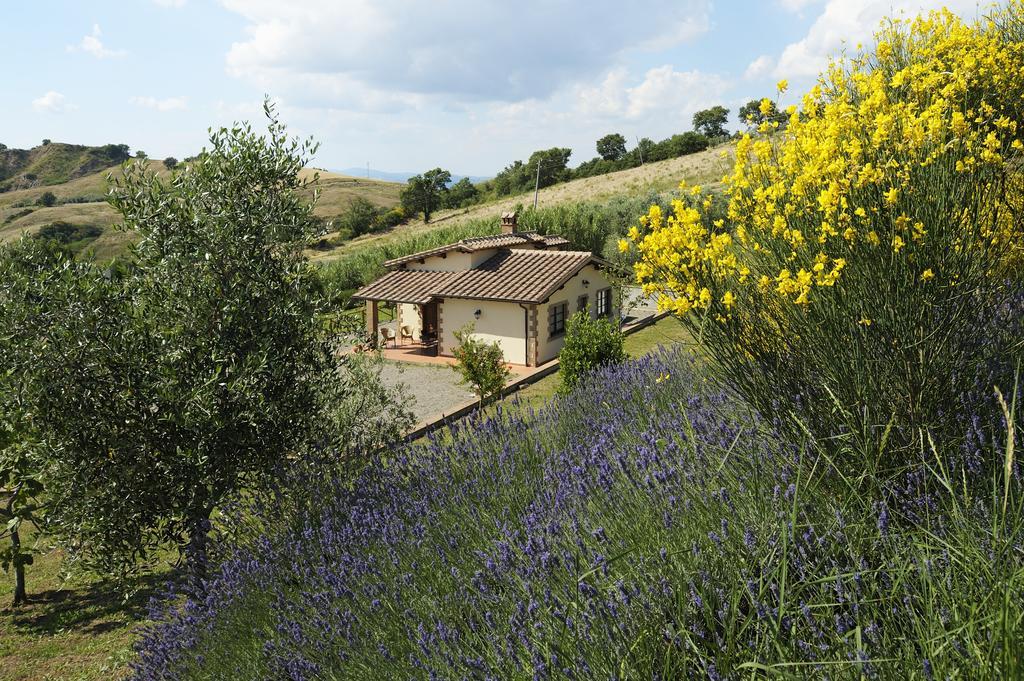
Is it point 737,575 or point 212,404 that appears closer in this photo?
point 737,575

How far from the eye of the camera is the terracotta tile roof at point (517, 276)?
75.2ft

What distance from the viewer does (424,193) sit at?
75000mm

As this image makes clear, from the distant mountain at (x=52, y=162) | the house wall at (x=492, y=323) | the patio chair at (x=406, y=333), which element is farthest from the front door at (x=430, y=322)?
the distant mountain at (x=52, y=162)

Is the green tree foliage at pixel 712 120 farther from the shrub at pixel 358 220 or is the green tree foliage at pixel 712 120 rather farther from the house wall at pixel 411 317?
the house wall at pixel 411 317

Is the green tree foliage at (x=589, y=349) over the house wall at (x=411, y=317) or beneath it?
over

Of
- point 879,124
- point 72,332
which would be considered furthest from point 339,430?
point 879,124

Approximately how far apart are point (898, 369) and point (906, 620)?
4.85ft

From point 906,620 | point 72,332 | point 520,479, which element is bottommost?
point 520,479

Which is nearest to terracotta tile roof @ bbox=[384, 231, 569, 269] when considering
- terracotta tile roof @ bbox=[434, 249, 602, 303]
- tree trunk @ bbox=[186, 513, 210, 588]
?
terracotta tile roof @ bbox=[434, 249, 602, 303]

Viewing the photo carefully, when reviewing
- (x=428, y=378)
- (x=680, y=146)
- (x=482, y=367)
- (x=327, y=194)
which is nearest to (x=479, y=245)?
(x=428, y=378)

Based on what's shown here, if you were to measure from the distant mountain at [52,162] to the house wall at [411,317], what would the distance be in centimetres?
14416

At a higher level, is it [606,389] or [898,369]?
[898,369]

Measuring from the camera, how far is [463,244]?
2584 cm

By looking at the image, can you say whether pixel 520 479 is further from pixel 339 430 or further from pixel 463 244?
pixel 463 244
